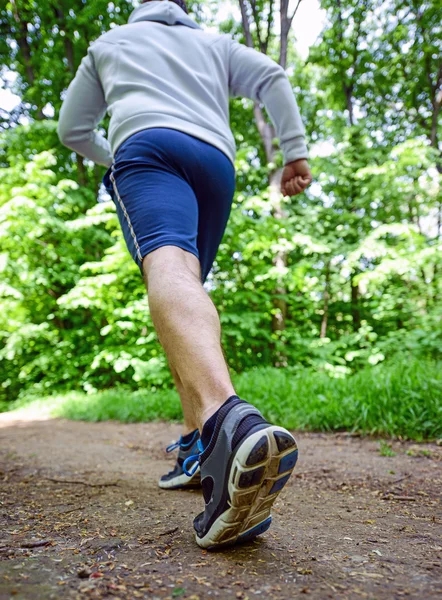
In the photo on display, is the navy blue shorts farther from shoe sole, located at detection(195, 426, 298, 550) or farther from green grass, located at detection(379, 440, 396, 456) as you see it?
green grass, located at detection(379, 440, 396, 456)

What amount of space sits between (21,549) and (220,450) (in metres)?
0.48

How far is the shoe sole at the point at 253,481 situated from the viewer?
859 millimetres

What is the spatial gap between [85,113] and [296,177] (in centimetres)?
87

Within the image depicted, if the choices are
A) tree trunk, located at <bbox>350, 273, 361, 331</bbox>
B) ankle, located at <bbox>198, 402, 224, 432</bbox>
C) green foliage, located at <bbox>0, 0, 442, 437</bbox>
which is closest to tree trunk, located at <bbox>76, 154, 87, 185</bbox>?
green foliage, located at <bbox>0, 0, 442, 437</bbox>

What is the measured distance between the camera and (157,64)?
5.06 ft

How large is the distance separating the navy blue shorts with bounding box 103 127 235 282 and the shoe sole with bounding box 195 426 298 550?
0.59 m

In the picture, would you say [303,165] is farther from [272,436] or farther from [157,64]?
[272,436]

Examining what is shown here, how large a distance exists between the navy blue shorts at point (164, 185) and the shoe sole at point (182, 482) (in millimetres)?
767

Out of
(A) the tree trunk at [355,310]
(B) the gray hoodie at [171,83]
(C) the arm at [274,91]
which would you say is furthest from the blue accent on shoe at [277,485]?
(A) the tree trunk at [355,310]

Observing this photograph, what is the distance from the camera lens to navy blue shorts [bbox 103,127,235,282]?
4.13 feet

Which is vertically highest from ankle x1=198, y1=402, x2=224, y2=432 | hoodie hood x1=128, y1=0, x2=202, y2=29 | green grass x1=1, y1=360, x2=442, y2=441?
hoodie hood x1=128, y1=0, x2=202, y2=29

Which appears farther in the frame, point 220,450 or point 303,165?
point 303,165

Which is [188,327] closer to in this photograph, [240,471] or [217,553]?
[240,471]

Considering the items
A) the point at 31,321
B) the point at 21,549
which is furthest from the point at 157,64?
the point at 31,321
